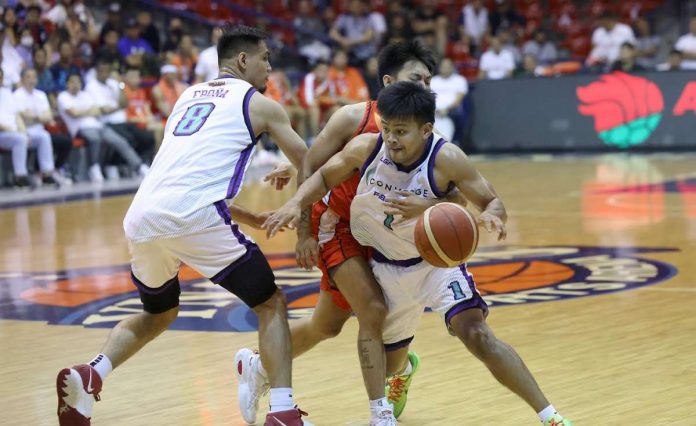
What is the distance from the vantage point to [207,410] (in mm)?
5609

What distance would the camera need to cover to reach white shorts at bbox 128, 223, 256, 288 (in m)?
5.06

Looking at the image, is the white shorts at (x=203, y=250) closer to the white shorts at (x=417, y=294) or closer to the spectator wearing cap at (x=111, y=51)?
the white shorts at (x=417, y=294)

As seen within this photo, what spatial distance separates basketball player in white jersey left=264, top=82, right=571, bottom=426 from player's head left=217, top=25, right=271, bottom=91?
638 millimetres

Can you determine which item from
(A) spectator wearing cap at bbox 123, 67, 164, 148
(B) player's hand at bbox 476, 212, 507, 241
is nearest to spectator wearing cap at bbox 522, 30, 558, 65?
(A) spectator wearing cap at bbox 123, 67, 164, 148

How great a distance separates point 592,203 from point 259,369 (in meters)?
9.03

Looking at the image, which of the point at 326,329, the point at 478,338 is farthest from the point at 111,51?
the point at 478,338

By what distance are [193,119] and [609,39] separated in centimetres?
1827

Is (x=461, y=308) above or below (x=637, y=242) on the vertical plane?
above

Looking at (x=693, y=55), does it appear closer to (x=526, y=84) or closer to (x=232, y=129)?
(x=526, y=84)

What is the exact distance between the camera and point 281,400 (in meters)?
4.95

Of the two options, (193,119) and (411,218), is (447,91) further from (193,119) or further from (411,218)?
(411,218)

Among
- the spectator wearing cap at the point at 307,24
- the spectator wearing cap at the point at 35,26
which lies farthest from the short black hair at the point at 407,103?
the spectator wearing cap at the point at 307,24

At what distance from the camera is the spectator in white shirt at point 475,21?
2461 cm

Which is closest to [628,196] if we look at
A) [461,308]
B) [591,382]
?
[591,382]
